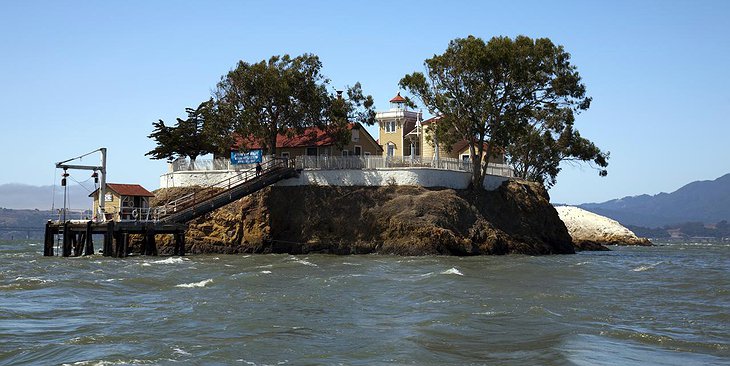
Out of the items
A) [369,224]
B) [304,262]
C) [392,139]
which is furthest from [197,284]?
[392,139]

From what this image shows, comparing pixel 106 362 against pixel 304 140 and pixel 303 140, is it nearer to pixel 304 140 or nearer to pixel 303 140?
pixel 304 140

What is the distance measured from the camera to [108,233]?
5262 centimetres

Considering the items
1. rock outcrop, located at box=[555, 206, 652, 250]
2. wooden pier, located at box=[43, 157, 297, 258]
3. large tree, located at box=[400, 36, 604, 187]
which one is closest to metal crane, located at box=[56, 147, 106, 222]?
Answer: wooden pier, located at box=[43, 157, 297, 258]

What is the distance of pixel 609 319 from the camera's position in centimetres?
2412

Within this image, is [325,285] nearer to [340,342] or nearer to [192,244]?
[340,342]

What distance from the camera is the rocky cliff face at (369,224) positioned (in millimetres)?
54625

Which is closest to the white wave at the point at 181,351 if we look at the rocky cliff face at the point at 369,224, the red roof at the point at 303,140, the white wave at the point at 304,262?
the white wave at the point at 304,262

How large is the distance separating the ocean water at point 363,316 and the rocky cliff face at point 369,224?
13501 mm

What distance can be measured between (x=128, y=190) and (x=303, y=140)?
13804 mm

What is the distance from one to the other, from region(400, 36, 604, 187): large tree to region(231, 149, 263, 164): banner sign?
1129 centimetres

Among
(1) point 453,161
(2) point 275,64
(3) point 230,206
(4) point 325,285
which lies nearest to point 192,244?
(3) point 230,206

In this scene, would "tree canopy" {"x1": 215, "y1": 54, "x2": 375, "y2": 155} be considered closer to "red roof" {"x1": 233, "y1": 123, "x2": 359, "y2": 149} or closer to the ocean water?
"red roof" {"x1": 233, "y1": 123, "x2": 359, "y2": 149}

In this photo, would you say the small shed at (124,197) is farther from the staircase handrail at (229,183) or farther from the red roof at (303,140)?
the red roof at (303,140)

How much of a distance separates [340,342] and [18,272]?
23.7 m
